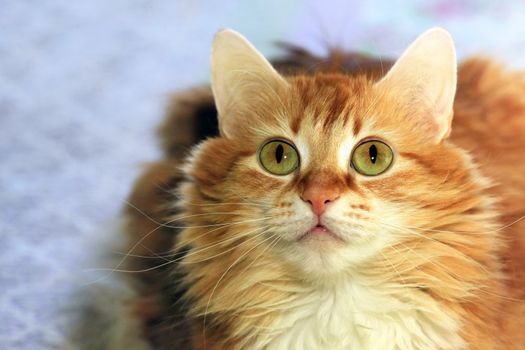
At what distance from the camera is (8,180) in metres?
2.08

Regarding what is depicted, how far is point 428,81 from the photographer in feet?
4.18

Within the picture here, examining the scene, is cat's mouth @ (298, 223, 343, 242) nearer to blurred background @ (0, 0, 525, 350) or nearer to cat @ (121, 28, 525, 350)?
cat @ (121, 28, 525, 350)

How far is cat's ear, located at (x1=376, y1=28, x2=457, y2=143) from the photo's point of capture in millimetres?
1249

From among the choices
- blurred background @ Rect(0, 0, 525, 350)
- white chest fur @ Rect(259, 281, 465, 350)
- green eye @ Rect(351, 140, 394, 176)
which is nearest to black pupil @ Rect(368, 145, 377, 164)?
green eye @ Rect(351, 140, 394, 176)

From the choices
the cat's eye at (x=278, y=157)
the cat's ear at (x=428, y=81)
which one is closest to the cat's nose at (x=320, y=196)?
the cat's eye at (x=278, y=157)

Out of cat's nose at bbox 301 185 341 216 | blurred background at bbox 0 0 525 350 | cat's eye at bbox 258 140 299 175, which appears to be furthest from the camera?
blurred background at bbox 0 0 525 350

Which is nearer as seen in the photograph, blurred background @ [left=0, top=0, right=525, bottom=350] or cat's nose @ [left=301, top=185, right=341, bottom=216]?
cat's nose @ [left=301, top=185, right=341, bottom=216]

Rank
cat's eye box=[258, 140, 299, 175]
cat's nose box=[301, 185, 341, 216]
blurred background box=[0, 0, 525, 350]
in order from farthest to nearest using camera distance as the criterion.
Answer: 1. blurred background box=[0, 0, 525, 350]
2. cat's eye box=[258, 140, 299, 175]
3. cat's nose box=[301, 185, 341, 216]

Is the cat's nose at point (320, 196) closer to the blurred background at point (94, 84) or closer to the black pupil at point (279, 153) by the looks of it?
the black pupil at point (279, 153)

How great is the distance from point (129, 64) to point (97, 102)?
0.76 feet

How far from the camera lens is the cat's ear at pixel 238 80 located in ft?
4.32

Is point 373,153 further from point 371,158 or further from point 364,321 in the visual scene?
point 364,321

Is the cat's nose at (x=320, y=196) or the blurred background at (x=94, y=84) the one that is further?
the blurred background at (x=94, y=84)

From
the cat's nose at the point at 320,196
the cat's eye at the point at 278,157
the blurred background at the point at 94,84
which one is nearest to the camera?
the cat's nose at the point at 320,196
